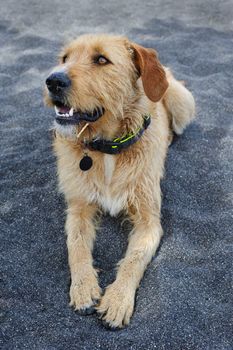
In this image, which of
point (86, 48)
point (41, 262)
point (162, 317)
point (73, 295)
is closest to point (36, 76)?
point (86, 48)

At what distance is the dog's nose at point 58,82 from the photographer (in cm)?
287

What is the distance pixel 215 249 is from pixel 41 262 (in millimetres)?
1259

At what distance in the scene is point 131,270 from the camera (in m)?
2.91

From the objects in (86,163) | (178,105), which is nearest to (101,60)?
(86,163)

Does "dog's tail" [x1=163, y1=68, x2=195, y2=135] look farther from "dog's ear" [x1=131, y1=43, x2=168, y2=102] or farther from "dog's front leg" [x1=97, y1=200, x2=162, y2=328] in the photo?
"dog's front leg" [x1=97, y1=200, x2=162, y2=328]

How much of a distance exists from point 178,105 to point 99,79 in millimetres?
1721

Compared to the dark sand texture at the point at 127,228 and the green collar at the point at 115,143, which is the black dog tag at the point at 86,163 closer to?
the green collar at the point at 115,143

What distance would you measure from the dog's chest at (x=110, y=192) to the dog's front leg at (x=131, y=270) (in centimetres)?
17

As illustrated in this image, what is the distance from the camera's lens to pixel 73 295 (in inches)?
110

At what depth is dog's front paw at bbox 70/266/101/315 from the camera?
2.74 m

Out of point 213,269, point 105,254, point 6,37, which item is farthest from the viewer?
point 6,37

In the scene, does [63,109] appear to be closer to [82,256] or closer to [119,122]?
[119,122]

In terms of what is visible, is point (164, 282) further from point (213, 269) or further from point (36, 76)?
point (36, 76)

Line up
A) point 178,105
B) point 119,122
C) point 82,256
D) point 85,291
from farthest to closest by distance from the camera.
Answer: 1. point 178,105
2. point 119,122
3. point 82,256
4. point 85,291
